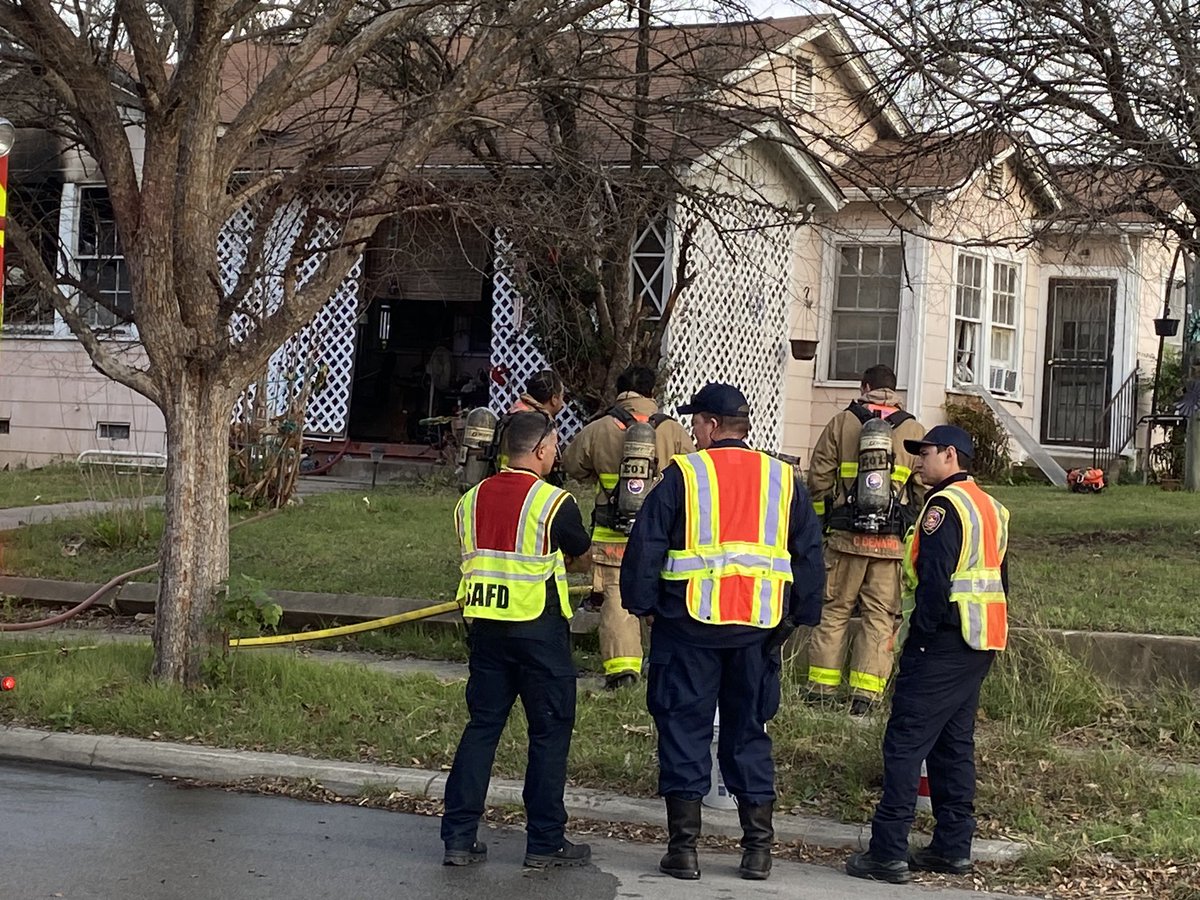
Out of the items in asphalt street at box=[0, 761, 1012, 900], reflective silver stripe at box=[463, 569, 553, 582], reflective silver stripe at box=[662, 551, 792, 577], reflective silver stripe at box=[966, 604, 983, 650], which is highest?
reflective silver stripe at box=[662, 551, 792, 577]

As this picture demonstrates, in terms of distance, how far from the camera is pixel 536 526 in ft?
19.9

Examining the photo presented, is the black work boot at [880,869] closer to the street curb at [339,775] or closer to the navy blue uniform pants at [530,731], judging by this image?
the street curb at [339,775]

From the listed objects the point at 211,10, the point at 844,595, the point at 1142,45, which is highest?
the point at 1142,45

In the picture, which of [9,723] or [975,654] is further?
[9,723]

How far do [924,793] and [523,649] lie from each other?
1841 mm

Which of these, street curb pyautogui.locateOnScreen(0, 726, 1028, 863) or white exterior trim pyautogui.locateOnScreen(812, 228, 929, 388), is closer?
street curb pyautogui.locateOnScreen(0, 726, 1028, 863)

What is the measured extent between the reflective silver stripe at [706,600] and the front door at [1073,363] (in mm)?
16912

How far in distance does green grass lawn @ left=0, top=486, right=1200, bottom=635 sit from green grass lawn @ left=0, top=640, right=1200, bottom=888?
94cm

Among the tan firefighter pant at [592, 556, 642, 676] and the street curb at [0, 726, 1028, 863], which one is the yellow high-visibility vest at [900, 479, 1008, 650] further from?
the tan firefighter pant at [592, 556, 642, 676]

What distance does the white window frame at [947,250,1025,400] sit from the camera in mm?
20109

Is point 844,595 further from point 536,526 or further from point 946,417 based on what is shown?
point 946,417

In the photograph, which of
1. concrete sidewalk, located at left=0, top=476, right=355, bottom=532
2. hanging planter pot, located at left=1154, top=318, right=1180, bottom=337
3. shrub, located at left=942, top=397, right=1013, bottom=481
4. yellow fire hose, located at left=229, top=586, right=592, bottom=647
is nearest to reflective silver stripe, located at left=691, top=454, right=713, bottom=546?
yellow fire hose, located at left=229, top=586, right=592, bottom=647

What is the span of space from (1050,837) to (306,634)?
A: 198 inches

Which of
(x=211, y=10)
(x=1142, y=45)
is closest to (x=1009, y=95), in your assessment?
(x=1142, y=45)
